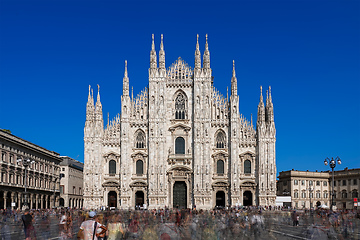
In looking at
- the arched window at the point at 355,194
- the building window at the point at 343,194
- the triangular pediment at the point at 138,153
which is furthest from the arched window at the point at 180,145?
the building window at the point at 343,194

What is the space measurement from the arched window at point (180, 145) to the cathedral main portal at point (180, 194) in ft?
13.9

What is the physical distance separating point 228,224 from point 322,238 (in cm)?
637

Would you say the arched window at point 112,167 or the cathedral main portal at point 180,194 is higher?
the arched window at point 112,167

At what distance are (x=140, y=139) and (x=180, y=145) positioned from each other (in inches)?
218

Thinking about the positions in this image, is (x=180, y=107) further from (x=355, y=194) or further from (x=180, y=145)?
(x=355, y=194)

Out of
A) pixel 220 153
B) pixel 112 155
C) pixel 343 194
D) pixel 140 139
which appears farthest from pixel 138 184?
pixel 343 194

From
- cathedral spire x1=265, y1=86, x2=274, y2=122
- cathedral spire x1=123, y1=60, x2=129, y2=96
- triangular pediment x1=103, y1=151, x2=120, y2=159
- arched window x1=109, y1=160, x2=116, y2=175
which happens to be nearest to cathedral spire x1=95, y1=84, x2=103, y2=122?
cathedral spire x1=123, y1=60, x2=129, y2=96

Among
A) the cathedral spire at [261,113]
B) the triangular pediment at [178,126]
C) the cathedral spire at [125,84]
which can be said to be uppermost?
the cathedral spire at [125,84]

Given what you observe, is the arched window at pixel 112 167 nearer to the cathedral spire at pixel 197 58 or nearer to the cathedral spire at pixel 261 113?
the cathedral spire at pixel 197 58

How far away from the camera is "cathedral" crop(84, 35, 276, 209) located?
6419 centimetres

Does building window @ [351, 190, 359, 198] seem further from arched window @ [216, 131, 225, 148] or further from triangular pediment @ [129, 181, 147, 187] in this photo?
triangular pediment @ [129, 181, 147, 187]

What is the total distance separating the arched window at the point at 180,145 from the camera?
65.8 meters

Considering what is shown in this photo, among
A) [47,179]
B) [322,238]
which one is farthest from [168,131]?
[322,238]

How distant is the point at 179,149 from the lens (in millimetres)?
65812
